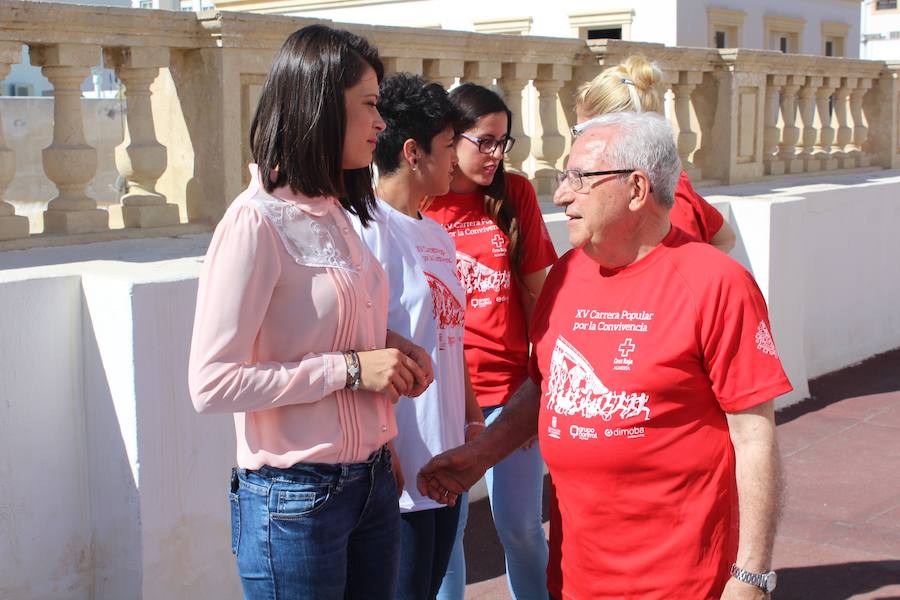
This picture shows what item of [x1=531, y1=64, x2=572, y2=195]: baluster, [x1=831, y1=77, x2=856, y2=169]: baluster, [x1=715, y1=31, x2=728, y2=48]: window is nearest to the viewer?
[x1=531, y1=64, x2=572, y2=195]: baluster

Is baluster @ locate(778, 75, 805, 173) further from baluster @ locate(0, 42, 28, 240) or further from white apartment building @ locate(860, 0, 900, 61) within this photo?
white apartment building @ locate(860, 0, 900, 61)

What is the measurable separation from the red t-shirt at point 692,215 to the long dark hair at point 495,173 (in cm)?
54

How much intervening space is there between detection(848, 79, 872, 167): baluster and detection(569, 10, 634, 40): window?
1550cm

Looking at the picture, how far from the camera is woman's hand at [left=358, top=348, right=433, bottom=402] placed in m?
2.51

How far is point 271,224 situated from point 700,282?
3.03ft

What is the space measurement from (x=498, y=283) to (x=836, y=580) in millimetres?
2068

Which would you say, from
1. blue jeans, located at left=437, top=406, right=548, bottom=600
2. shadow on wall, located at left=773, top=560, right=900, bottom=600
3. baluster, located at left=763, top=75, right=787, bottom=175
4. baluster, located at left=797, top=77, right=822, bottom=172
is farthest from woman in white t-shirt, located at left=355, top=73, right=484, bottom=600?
baluster, located at left=797, top=77, right=822, bottom=172

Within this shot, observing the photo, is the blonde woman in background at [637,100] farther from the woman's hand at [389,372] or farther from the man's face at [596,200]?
the woman's hand at [389,372]

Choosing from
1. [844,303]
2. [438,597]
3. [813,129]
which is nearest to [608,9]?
[813,129]

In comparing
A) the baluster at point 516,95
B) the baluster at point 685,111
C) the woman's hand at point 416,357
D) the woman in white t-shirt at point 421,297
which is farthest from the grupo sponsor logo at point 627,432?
the baluster at point 685,111

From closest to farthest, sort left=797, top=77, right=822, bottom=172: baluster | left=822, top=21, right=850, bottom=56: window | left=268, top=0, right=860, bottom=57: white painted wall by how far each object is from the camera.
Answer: left=797, top=77, right=822, bottom=172: baluster < left=268, top=0, right=860, bottom=57: white painted wall < left=822, top=21, right=850, bottom=56: window

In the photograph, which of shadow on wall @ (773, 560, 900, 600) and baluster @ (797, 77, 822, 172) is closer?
shadow on wall @ (773, 560, 900, 600)

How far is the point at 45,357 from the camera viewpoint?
3680mm

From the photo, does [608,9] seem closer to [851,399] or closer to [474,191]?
[851,399]
